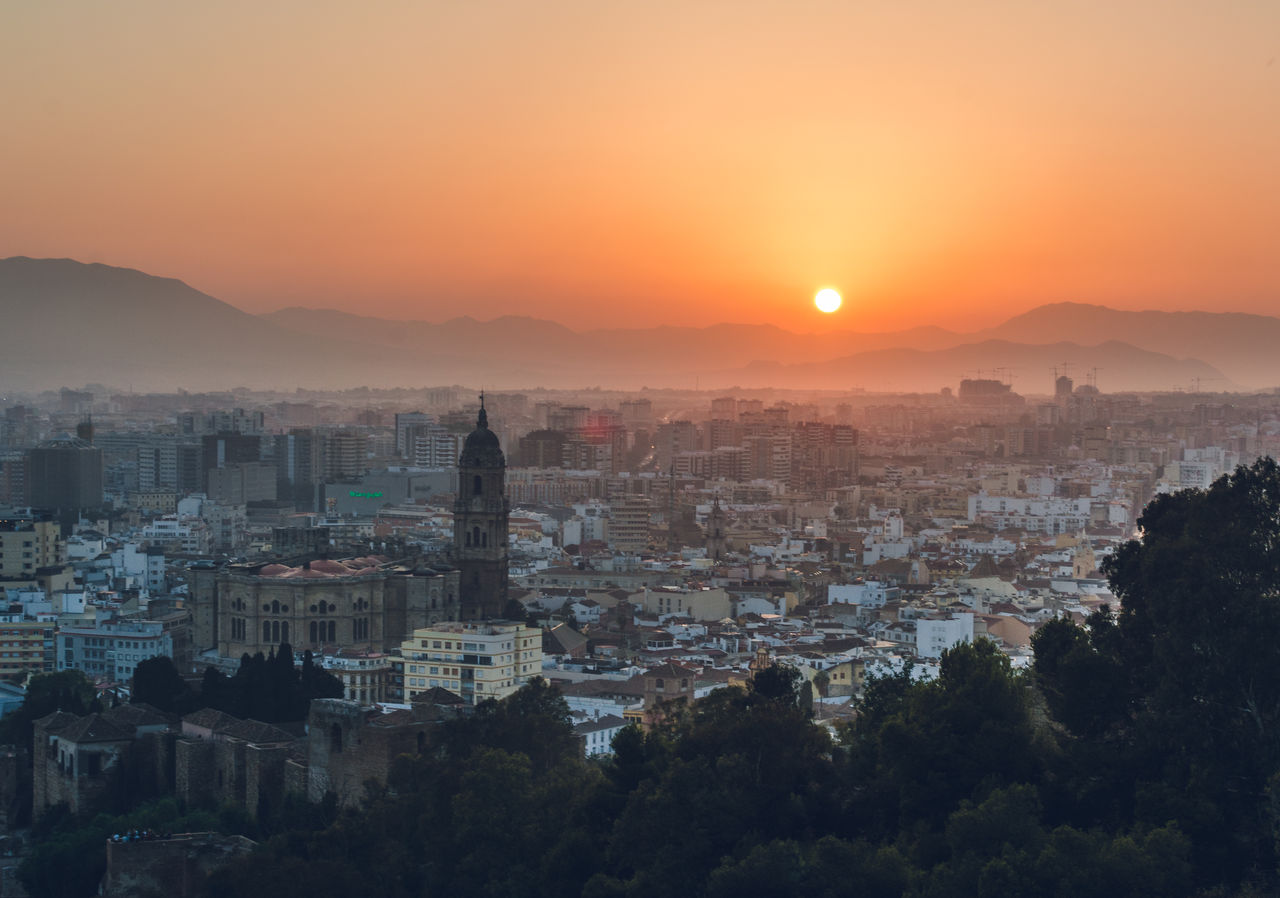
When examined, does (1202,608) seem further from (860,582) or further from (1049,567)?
(1049,567)

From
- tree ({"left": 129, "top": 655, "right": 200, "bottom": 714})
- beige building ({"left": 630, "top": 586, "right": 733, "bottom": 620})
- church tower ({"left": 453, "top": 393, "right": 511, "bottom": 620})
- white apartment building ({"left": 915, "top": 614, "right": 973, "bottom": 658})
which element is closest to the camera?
tree ({"left": 129, "top": 655, "right": 200, "bottom": 714})

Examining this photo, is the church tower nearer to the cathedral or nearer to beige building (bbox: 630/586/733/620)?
the cathedral

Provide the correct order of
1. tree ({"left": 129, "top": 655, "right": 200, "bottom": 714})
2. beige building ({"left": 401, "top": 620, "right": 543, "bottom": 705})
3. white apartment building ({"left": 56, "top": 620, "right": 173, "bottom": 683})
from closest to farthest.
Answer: tree ({"left": 129, "top": 655, "right": 200, "bottom": 714})
beige building ({"left": 401, "top": 620, "right": 543, "bottom": 705})
white apartment building ({"left": 56, "top": 620, "right": 173, "bottom": 683})

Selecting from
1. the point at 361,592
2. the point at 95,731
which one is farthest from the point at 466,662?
the point at 95,731

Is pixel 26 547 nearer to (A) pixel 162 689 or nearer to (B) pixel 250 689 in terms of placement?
(A) pixel 162 689

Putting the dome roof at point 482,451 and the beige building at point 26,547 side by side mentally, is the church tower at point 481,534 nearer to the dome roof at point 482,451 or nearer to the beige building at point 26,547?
the dome roof at point 482,451

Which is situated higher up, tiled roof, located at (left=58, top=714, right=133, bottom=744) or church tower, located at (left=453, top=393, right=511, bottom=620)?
church tower, located at (left=453, top=393, right=511, bottom=620)

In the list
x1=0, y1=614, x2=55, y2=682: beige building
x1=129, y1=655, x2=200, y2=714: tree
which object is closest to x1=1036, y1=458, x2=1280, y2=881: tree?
x1=129, y1=655, x2=200, y2=714: tree
